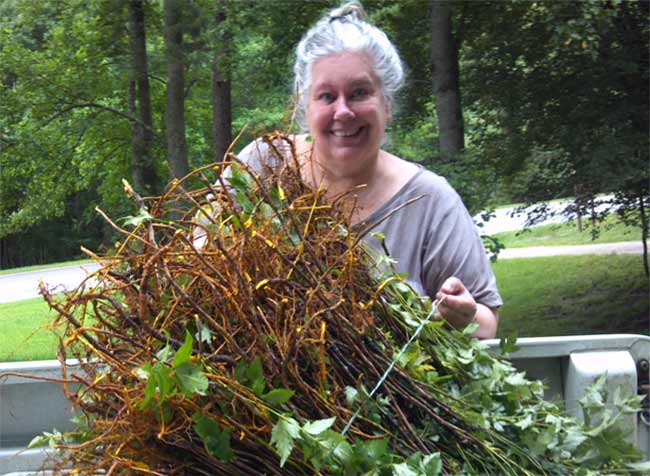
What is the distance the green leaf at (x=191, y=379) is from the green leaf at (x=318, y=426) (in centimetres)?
18

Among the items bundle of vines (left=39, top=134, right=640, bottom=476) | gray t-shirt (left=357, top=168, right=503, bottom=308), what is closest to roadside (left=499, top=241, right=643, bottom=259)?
gray t-shirt (left=357, top=168, right=503, bottom=308)

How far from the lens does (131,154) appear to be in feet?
38.4

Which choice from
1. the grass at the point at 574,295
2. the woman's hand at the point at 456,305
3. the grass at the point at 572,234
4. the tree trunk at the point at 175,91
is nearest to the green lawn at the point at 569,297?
the grass at the point at 574,295

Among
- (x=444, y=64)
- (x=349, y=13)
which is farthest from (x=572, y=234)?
(x=349, y=13)

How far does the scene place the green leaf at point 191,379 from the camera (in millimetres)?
1339

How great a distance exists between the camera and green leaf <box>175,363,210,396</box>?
1339mm

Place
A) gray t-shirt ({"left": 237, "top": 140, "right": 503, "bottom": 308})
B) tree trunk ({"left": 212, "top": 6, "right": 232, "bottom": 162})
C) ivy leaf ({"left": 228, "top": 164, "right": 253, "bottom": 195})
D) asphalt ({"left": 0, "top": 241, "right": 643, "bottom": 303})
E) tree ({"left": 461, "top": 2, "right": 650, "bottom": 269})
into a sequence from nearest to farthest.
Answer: ivy leaf ({"left": 228, "top": 164, "right": 253, "bottom": 195}) < gray t-shirt ({"left": 237, "top": 140, "right": 503, "bottom": 308}) < tree ({"left": 461, "top": 2, "right": 650, "bottom": 269}) < asphalt ({"left": 0, "top": 241, "right": 643, "bottom": 303}) < tree trunk ({"left": 212, "top": 6, "right": 232, "bottom": 162})

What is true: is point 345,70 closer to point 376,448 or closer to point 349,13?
point 349,13

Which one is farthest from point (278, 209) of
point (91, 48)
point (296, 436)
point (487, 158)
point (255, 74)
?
point (91, 48)

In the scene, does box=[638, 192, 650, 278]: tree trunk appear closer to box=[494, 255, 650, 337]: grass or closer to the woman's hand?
box=[494, 255, 650, 337]: grass

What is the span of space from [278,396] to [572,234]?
8.85 metres

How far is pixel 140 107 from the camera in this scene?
11.7 m

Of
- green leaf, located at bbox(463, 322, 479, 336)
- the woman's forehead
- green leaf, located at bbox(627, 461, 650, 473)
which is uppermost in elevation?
the woman's forehead

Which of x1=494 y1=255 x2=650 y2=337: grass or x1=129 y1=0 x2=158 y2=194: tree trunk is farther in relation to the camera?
x1=129 y1=0 x2=158 y2=194: tree trunk
